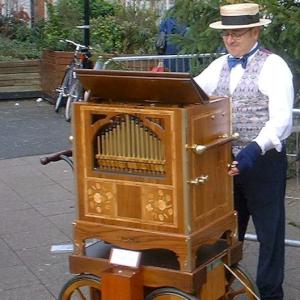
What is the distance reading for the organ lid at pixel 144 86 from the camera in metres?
3.78

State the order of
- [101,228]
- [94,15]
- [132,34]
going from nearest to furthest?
[101,228] → [132,34] → [94,15]

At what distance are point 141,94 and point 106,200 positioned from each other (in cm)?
56

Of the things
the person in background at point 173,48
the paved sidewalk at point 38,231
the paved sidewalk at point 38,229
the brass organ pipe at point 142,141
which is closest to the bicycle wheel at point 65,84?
the person in background at point 173,48

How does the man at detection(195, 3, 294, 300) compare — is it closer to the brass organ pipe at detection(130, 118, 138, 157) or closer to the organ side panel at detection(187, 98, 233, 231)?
the organ side panel at detection(187, 98, 233, 231)

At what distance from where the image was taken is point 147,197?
3.93 m

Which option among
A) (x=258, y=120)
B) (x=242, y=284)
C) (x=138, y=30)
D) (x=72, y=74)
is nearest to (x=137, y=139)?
(x=258, y=120)

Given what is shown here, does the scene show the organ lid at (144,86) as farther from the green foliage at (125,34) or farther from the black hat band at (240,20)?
the green foliage at (125,34)

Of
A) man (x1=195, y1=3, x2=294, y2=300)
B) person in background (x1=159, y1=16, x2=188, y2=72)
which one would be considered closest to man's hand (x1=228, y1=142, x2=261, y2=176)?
man (x1=195, y1=3, x2=294, y2=300)

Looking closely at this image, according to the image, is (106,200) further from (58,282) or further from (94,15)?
(94,15)

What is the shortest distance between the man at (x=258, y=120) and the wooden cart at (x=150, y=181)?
0.21m

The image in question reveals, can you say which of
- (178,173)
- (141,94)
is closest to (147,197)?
(178,173)

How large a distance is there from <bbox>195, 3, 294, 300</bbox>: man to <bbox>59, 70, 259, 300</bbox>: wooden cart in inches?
8.1

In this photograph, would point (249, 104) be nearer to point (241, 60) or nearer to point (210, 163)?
point (241, 60)

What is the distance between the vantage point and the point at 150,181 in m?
3.92
